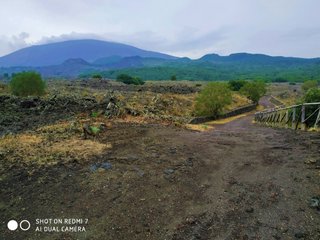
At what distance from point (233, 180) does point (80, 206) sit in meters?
3.88

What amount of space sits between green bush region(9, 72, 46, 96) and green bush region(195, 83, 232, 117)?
20812 millimetres

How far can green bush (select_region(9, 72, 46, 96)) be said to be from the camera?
4112 cm

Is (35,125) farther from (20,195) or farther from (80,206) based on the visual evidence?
(80,206)

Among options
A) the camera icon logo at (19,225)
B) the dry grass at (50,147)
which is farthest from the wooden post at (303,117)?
the camera icon logo at (19,225)

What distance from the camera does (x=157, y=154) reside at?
1081 centimetres

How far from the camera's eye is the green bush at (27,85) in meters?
41.1

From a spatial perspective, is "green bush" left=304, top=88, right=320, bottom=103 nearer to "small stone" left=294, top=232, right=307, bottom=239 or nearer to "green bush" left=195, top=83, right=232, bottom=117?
"small stone" left=294, top=232, right=307, bottom=239

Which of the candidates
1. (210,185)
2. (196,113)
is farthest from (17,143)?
(196,113)

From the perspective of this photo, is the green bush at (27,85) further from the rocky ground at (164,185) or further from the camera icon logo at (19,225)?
the camera icon logo at (19,225)

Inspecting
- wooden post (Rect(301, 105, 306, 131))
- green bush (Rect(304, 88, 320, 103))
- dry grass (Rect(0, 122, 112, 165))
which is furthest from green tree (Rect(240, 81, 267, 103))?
dry grass (Rect(0, 122, 112, 165))

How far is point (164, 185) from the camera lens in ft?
27.2

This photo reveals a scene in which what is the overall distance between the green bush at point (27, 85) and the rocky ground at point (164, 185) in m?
30.2

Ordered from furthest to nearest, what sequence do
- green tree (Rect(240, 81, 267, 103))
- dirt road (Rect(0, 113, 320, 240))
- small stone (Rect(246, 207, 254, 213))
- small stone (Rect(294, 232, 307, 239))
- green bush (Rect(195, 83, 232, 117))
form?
green tree (Rect(240, 81, 267, 103)) → green bush (Rect(195, 83, 232, 117)) → small stone (Rect(246, 207, 254, 213)) → dirt road (Rect(0, 113, 320, 240)) → small stone (Rect(294, 232, 307, 239))

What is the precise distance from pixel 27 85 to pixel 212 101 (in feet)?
77.9
